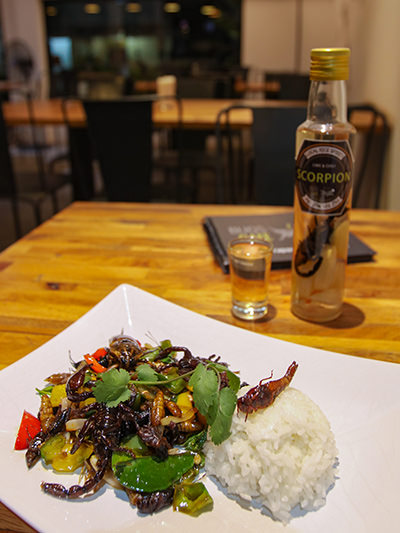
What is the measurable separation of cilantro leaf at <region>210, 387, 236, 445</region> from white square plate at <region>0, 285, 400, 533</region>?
2.3 inches

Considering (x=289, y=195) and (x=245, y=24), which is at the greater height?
(x=245, y=24)

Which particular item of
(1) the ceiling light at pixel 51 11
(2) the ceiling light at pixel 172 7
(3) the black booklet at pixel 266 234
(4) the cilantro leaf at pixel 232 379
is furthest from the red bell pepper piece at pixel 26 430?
(1) the ceiling light at pixel 51 11

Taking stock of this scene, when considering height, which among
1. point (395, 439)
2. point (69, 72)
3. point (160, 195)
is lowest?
point (160, 195)

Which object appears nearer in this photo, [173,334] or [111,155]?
[173,334]

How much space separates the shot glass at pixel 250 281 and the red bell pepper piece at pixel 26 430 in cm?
41

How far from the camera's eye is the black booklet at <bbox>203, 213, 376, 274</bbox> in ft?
3.61

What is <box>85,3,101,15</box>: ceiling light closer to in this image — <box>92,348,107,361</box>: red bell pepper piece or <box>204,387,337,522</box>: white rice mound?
<box>92,348,107,361</box>: red bell pepper piece

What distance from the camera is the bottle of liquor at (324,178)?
74cm

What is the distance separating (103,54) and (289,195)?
285 inches

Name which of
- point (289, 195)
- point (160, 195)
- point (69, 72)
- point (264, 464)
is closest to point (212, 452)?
point (264, 464)

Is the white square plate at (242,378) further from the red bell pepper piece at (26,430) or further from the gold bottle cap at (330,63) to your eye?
the gold bottle cap at (330,63)

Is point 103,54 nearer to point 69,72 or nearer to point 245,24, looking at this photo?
point 69,72

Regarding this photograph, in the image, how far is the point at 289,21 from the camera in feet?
23.6

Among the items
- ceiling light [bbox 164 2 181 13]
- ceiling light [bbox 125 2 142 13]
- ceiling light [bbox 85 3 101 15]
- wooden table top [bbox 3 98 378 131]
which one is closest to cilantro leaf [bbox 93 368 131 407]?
wooden table top [bbox 3 98 378 131]
